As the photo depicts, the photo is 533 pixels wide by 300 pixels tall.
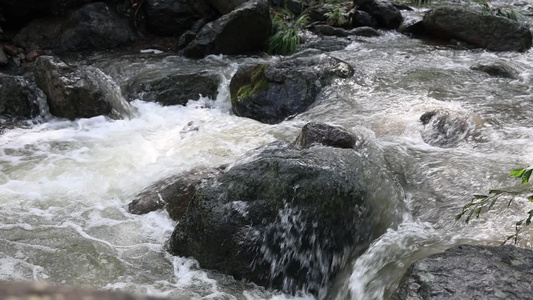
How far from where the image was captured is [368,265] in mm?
3609

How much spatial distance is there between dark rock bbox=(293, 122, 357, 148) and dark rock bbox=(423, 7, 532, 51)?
17.0 feet

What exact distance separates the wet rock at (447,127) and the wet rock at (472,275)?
107 inches

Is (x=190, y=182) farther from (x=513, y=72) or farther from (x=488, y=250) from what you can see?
(x=513, y=72)

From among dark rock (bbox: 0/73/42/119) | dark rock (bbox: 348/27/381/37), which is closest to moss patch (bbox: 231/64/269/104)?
dark rock (bbox: 0/73/42/119)

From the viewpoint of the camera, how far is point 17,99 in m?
7.05

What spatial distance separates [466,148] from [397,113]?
47.3 inches

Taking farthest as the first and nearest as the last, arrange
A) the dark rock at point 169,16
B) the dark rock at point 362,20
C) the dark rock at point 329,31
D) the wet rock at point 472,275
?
the dark rock at point 362,20
the dark rock at point 329,31
the dark rock at point 169,16
the wet rock at point 472,275

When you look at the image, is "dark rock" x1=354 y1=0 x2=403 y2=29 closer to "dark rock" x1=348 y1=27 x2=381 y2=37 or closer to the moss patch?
"dark rock" x1=348 y1=27 x2=381 y2=37

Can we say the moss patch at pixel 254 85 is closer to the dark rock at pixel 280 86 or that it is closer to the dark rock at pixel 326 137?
the dark rock at pixel 280 86

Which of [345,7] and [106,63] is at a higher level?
[345,7]

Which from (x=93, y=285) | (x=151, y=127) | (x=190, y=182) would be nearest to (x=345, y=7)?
(x=151, y=127)

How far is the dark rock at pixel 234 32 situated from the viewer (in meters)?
9.09

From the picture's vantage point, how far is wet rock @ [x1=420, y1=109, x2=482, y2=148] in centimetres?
561

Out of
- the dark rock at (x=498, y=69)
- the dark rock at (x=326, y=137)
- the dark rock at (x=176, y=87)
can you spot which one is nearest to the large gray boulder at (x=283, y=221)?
the dark rock at (x=326, y=137)
